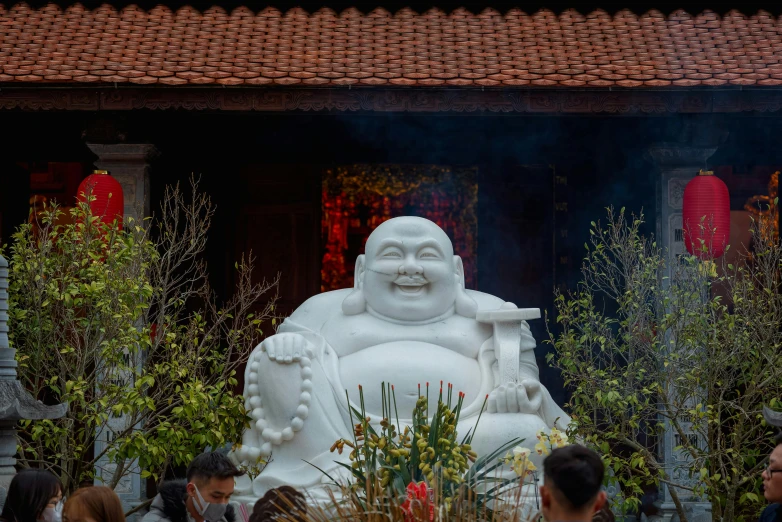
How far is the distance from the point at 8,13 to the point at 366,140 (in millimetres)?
3479

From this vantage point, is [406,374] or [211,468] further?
[406,374]

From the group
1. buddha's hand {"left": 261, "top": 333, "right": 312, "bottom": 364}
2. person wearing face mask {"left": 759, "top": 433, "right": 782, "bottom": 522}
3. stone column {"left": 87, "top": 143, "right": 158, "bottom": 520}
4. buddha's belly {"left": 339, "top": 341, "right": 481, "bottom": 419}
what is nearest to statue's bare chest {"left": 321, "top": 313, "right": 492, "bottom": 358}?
buddha's belly {"left": 339, "top": 341, "right": 481, "bottom": 419}

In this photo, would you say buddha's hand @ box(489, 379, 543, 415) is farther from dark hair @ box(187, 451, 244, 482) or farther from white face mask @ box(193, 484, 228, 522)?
white face mask @ box(193, 484, 228, 522)

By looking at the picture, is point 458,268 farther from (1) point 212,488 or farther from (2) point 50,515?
(2) point 50,515

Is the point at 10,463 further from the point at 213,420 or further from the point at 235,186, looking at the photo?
the point at 235,186

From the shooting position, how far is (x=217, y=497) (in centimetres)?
473

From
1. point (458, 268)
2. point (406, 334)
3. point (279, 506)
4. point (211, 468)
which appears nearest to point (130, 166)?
point (458, 268)

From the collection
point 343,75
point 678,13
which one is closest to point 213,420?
point 343,75

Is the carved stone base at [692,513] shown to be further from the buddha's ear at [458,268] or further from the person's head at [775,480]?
the person's head at [775,480]

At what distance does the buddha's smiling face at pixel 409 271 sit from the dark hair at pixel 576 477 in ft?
12.3

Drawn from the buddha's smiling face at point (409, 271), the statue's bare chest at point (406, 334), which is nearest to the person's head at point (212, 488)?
the statue's bare chest at point (406, 334)

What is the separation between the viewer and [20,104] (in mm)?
9375

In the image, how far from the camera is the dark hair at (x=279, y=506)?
4344mm

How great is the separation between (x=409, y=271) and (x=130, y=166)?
3639mm
